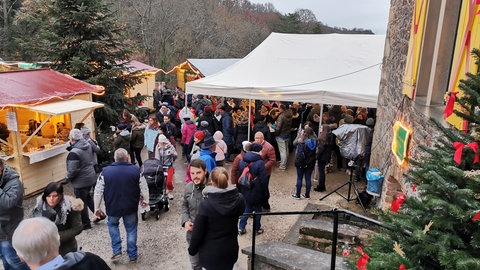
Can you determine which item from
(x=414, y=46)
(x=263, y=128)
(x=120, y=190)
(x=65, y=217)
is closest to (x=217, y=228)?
(x=65, y=217)

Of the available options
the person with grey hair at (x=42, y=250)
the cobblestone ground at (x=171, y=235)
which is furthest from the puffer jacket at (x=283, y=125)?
the person with grey hair at (x=42, y=250)

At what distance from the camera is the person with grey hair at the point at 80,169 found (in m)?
6.05

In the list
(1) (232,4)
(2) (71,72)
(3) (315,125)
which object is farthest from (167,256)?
(1) (232,4)

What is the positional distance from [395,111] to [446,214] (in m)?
4.69

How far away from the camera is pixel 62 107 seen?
7770 millimetres

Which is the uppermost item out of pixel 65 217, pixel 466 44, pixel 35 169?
pixel 466 44

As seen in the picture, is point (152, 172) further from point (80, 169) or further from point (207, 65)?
point (207, 65)

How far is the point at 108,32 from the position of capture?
441 inches

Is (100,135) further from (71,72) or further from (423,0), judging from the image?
(423,0)

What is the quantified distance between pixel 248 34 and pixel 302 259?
39.8 meters

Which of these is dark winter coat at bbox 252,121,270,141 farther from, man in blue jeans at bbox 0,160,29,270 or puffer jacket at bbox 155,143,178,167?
man in blue jeans at bbox 0,160,29,270

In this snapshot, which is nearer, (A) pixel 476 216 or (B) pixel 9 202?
(A) pixel 476 216

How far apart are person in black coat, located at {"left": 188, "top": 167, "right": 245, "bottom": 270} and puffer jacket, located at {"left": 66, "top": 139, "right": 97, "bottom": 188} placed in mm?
3245

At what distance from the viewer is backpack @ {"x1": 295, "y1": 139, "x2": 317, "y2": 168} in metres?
7.46
